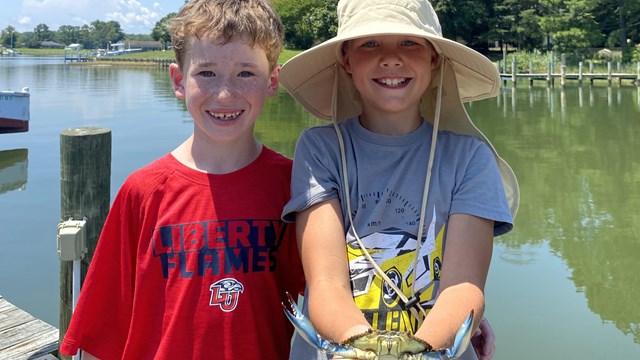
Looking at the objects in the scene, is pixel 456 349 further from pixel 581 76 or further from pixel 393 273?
pixel 581 76

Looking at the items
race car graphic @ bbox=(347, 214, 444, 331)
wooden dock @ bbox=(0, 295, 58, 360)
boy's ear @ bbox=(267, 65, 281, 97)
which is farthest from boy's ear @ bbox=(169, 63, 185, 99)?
wooden dock @ bbox=(0, 295, 58, 360)

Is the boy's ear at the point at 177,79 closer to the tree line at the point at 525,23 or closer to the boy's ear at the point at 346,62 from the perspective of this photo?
the boy's ear at the point at 346,62

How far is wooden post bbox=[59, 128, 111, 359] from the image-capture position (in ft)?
11.0

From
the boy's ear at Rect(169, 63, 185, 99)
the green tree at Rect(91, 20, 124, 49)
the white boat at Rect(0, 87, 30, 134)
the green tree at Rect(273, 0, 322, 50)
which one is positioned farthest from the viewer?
the green tree at Rect(91, 20, 124, 49)

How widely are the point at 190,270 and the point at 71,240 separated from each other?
1758mm

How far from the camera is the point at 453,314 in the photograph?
1602 millimetres

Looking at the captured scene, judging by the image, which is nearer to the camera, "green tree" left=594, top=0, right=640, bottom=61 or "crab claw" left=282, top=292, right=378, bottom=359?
"crab claw" left=282, top=292, right=378, bottom=359

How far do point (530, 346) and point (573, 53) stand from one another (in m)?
31.3

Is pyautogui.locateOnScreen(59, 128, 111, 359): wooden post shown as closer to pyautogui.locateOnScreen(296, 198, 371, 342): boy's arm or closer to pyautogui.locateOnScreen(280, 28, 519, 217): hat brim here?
pyautogui.locateOnScreen(280, 28, 519, 217): hat brim

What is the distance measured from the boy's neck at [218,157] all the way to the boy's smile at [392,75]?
1.31ft

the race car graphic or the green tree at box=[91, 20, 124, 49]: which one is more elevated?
the green tree at box=[91, 20, 124, 49]

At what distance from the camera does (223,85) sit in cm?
188

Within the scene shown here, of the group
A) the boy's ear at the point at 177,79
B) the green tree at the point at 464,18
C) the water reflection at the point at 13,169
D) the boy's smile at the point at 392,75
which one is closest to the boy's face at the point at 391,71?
the boy's smile at the point at 392,75

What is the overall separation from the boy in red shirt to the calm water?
3391 millimetres
